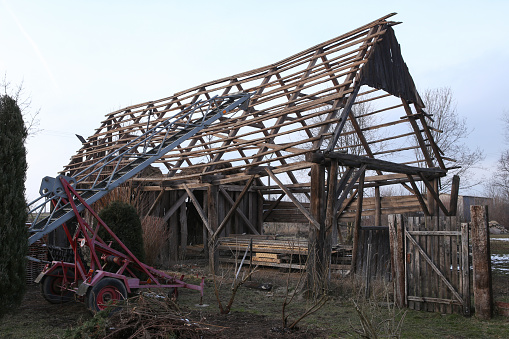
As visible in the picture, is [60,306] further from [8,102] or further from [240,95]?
[240,95]

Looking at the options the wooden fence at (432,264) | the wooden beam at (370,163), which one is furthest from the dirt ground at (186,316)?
the wooden beam at (370,163)

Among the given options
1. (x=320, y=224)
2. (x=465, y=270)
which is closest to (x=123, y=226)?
(x=320, y=224)

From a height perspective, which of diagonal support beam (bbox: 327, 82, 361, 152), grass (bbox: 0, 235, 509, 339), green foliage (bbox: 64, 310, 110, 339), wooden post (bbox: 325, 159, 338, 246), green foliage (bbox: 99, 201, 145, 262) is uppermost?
diagonal support beam (bbox: 327, 82, 361, 152)

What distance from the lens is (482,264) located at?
23.9 feet

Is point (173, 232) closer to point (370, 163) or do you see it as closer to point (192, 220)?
point (192, 220)

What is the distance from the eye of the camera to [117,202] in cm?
941

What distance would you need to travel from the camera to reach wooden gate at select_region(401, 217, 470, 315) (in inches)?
298

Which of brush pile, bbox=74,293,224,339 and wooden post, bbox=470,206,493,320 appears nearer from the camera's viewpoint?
brush pile, bbox=74,293,224,339

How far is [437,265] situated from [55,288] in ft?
23.4

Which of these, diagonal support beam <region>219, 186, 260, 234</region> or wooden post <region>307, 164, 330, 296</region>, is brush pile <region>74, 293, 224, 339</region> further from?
diagonal support beam <region>219, 186, 260, 234</region>

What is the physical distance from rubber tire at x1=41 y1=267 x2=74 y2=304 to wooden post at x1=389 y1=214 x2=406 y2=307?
20.2 ft

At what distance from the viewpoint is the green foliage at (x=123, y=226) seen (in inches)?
364

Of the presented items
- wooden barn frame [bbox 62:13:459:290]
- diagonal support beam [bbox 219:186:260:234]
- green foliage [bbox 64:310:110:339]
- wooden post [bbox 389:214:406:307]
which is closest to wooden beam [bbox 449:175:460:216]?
wooden barn frame [bbox 62:13:459:290]

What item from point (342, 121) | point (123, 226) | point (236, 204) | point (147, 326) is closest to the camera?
point (147, 326)
